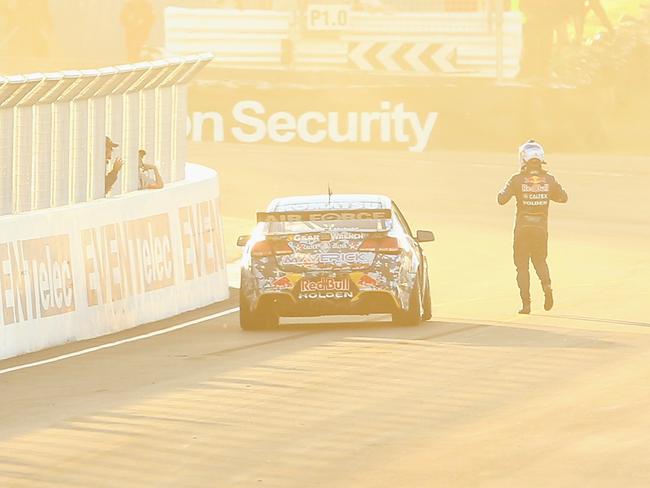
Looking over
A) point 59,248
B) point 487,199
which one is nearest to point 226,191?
point 487,199

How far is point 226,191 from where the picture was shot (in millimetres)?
42906

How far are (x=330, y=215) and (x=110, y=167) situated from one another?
13.2 ft

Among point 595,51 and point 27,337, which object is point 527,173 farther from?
point 595,51

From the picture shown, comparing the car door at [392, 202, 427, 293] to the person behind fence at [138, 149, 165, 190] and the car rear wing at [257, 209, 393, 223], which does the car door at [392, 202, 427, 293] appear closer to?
the car rear wing at [257, 209, 393, 223]

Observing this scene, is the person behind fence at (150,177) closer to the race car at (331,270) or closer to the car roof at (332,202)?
the car roof at (332,202)

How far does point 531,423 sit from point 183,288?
10.8 metres

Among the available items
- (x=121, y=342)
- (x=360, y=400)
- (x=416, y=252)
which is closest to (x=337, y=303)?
(x=416, y=252)

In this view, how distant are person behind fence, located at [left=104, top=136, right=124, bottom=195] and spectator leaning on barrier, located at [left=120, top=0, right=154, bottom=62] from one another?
32470mm

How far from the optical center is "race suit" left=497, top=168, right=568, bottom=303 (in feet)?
73.0

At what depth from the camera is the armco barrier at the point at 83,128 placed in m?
21.2

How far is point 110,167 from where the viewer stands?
78.8ft

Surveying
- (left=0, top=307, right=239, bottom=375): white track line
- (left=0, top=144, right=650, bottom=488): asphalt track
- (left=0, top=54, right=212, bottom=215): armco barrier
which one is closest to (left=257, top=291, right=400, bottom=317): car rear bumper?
(left=0, top=144, right=650, bottom=488): asphalt track

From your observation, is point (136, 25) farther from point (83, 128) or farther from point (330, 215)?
point (330, 215)

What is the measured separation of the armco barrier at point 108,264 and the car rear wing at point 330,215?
6.18ft
